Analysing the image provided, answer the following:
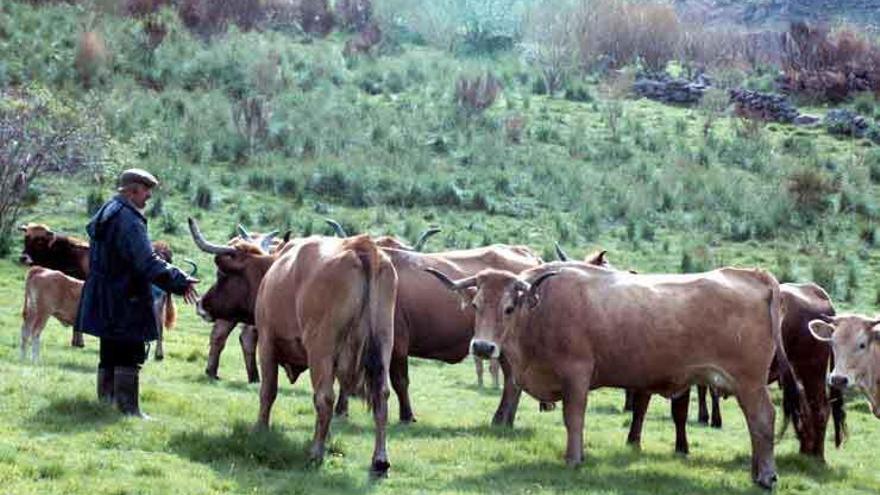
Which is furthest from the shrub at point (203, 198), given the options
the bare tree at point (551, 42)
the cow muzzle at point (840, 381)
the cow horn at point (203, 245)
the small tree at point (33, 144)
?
the cow muzzle at point (840, 381)

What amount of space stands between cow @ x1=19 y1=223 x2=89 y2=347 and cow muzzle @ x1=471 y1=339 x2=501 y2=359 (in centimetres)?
967

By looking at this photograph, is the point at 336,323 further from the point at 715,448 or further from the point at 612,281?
the point at 715,448

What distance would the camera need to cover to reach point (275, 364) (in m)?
13.0

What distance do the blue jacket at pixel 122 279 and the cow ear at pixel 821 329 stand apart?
19.4 feet

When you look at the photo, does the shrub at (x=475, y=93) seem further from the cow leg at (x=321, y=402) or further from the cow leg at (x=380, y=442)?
the cow leg at (x=380, y=442)

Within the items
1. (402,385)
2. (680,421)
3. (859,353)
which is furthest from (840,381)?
(402,385)

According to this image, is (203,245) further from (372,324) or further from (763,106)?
(763,106)

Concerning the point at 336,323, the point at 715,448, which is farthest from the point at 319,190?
the point at 336,323

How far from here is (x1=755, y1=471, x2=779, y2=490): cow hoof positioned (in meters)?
12.3

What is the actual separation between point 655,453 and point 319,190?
19.0 meters

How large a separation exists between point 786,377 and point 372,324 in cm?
404

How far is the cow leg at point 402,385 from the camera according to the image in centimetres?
1523

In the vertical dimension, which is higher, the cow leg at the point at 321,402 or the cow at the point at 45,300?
the cow leg at the point at 321,402

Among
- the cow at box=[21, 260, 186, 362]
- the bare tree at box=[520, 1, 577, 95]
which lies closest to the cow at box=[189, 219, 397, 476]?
the cow at box=[21, 260, 186, 362]
